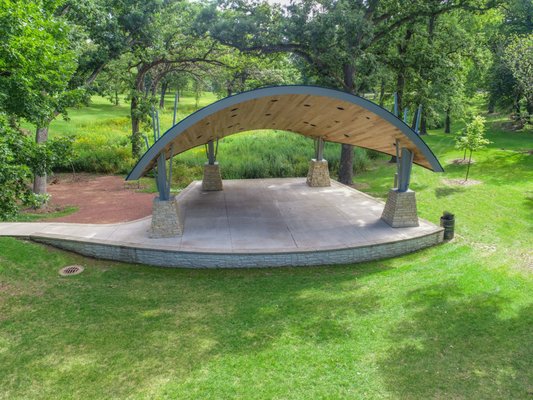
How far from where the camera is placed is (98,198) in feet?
54.0

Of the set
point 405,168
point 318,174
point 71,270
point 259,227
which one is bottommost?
point 71,270

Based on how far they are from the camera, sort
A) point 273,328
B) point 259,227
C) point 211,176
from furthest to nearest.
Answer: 1. point 211,176
2. point 259,227
3. point 273,328

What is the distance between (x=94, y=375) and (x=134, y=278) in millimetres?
3629

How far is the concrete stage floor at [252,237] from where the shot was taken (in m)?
10.0

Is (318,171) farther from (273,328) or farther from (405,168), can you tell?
(273,328)

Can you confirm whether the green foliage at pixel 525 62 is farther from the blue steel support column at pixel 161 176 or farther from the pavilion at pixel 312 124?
the blue steel support column at pixel 161 176

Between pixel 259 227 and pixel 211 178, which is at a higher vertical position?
pixel 211 178

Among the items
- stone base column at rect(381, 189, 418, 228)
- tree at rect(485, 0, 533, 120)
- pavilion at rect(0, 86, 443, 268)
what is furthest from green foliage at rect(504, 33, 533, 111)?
stone base column at rect(381, 189, 418, 228)

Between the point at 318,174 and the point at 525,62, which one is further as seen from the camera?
the point at 525,62

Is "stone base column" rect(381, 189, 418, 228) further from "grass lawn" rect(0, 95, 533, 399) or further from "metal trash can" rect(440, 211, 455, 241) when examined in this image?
"grass lawn" rect(0, 95, 533, 399)

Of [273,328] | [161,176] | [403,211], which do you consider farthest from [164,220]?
[403,211]

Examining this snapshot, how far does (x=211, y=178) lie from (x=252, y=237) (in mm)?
6659

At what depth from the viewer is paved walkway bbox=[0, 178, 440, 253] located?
10.5m

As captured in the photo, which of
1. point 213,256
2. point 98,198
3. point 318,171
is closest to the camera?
point 213,256
